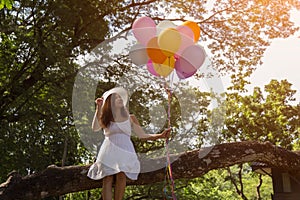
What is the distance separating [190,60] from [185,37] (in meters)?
0.22

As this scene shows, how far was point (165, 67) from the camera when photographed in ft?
11.6

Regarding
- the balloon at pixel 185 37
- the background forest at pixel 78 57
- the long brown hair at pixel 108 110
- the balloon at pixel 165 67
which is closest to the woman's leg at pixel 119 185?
the long brown hair at pixel 108 110

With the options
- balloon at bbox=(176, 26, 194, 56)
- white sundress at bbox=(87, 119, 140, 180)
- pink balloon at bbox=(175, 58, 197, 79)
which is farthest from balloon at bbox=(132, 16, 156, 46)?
white sundress at bbox=(87, 119, 140, 180)

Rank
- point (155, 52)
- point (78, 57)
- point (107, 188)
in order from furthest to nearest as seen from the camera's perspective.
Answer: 1. point (78, 57)
2. point (155, 52)
3. point (107, 188)

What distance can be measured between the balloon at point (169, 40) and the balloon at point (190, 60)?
13 centimetres

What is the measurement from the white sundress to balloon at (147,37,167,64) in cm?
67

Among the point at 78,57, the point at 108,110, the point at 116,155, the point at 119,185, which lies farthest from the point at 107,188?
the point at 78,57

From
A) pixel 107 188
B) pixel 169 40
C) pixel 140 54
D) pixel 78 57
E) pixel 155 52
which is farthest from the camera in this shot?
pixel 78 57

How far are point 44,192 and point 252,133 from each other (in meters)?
12.5

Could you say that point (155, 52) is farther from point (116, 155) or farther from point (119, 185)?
point (119, 185)

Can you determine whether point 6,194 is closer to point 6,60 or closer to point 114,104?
point 114,104

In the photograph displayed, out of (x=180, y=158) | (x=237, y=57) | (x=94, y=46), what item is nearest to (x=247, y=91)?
(x=237, y=57)

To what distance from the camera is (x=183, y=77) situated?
364 cm

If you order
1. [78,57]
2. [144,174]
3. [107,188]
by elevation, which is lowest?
[107,188]
